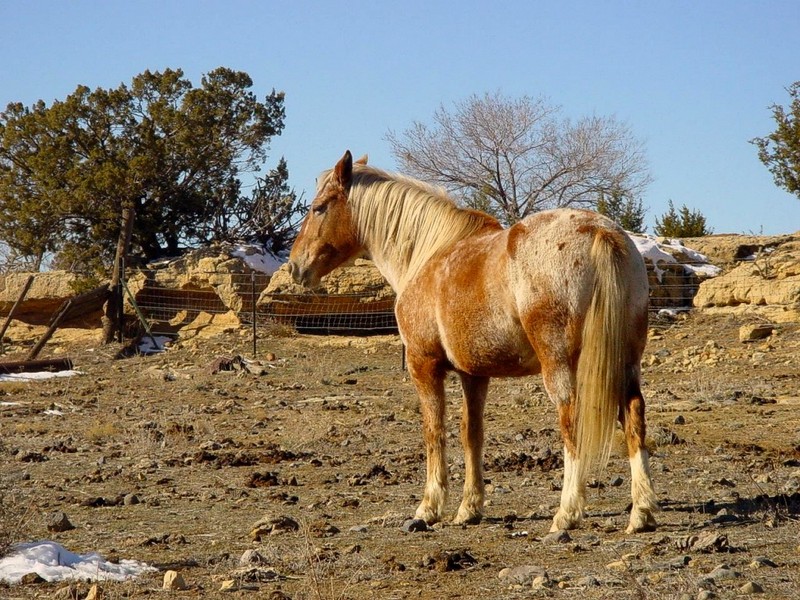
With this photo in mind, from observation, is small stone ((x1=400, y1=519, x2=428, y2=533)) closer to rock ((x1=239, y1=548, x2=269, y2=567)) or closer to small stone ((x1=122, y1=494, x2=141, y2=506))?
rock ((x1=239, y1=548, x2=269, y2=567))

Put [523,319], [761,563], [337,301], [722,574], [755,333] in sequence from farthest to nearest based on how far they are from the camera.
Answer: [337,301]
[755,333]
[523,319]
[761,563]
[722,574]

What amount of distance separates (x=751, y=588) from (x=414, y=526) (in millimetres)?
2457

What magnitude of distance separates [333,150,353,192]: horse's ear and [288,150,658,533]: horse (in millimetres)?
51

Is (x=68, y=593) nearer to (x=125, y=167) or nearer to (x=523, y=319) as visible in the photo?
(x=523, y=319)

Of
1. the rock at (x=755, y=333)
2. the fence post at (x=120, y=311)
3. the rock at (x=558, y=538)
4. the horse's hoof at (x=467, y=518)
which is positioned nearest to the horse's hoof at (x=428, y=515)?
the horse's hoof at (x=467, y=518)

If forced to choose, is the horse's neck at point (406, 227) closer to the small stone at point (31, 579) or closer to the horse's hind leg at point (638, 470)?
the horse's hind leg at point (638, 470)

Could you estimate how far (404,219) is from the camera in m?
7.05

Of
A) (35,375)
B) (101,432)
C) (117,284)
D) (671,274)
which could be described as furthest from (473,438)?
(117,284)

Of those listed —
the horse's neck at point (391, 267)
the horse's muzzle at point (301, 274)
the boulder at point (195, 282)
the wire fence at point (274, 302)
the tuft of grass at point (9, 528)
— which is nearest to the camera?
the tuft of grass at point (9, 528)

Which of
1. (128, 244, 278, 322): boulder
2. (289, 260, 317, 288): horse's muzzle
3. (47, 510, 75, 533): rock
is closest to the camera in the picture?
(47, 510, 75, 533): rock

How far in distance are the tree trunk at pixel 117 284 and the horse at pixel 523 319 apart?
1720 cm

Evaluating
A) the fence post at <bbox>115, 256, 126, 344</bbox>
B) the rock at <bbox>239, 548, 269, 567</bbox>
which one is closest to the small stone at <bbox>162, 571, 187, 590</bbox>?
the rock at <bbox>239, 548, 269, 567</bbox>

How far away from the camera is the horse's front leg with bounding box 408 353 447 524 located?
6.35m

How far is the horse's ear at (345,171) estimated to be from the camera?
23.8ft
